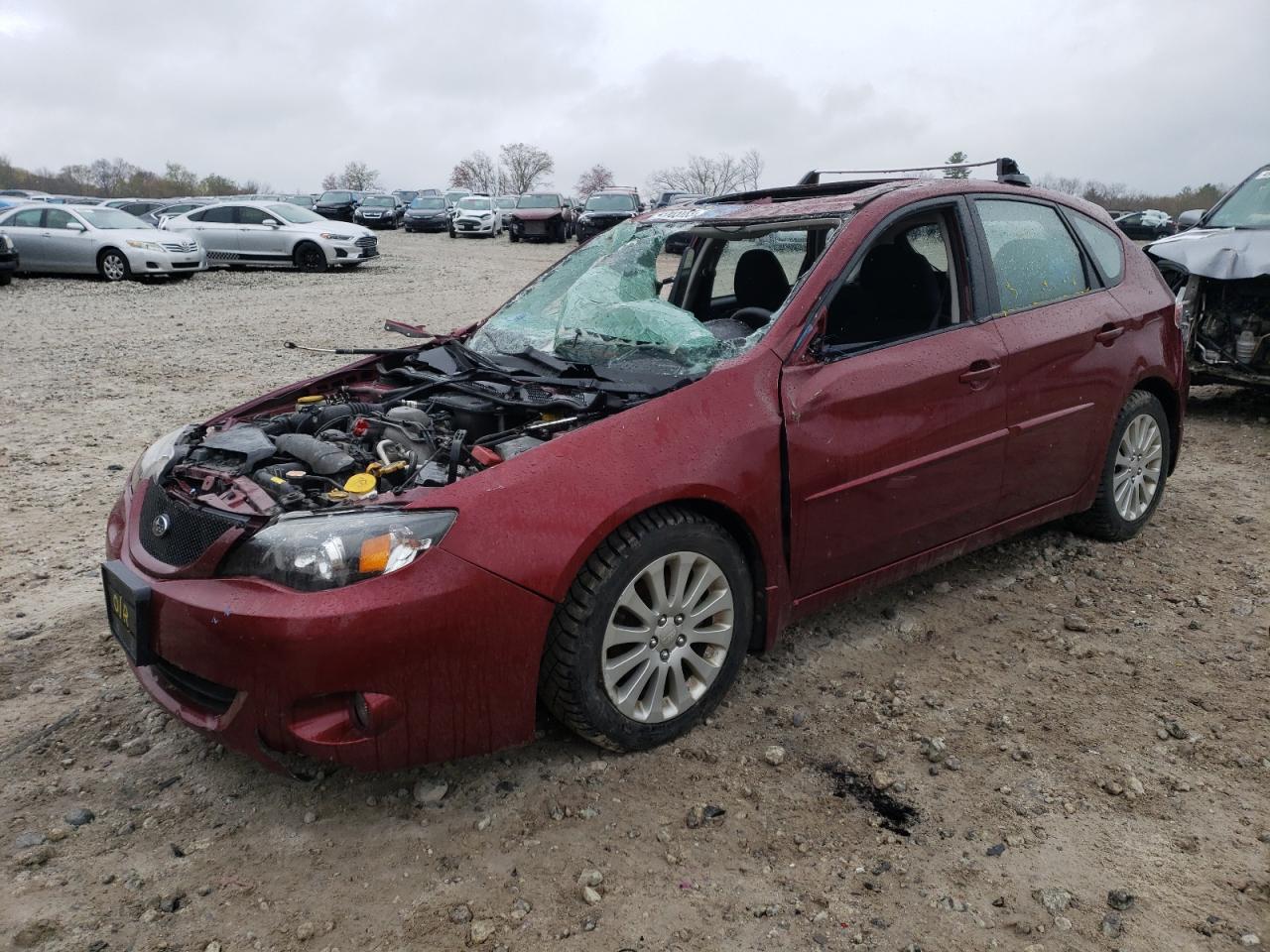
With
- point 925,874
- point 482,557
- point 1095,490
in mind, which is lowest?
point 925,874

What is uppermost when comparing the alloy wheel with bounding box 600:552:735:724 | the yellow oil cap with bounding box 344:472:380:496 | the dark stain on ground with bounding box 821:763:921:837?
the yellow oil cap with bounding box 344:472:380:496

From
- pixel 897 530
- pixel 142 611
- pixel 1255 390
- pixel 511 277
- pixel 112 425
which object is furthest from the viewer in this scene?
pixel 511 277

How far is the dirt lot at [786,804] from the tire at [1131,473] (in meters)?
0.19

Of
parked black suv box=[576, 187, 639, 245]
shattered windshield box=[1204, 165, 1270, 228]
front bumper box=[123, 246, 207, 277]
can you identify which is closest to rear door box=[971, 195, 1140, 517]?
shattered windshield box=[1204, 165, 1270, 228]

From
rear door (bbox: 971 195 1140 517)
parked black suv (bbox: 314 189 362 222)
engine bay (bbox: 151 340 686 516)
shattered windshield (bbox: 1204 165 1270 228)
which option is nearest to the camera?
engine bay (bbox: 151 340 686 516)

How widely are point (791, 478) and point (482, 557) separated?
1.07m

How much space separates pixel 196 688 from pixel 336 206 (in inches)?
1429

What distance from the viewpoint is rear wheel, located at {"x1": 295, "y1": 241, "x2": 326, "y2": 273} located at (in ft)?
66.0

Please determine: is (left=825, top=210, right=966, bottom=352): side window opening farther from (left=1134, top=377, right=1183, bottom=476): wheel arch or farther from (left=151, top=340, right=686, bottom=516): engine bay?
(left=1134, top=377, right=1183, bottom=476): wheel arch

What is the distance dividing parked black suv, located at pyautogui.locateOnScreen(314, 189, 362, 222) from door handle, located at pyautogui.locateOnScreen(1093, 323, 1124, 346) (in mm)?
34851

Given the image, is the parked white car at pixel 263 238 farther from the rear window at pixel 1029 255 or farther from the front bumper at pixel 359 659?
the front bumper at pixel 359 659

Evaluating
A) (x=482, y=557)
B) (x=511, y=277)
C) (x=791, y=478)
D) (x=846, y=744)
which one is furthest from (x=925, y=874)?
(x=511, y=277)

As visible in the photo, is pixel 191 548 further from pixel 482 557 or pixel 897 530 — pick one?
pixel 897 530

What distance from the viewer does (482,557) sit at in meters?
2.47
